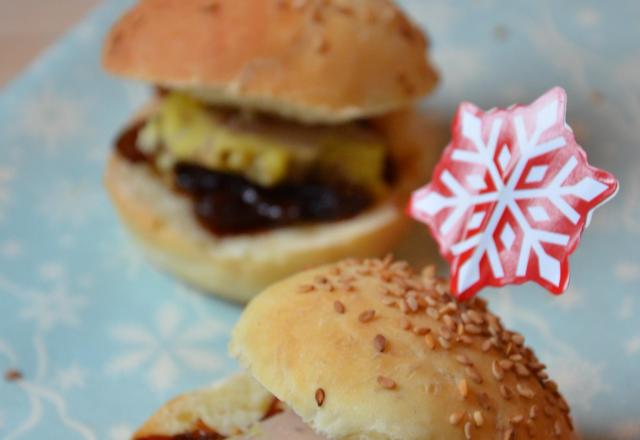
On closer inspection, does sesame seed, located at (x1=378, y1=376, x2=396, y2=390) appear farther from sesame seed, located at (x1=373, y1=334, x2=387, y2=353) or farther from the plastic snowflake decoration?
the plastic snowflake decoration

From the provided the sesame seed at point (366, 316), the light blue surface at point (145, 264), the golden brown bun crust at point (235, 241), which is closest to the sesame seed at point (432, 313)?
the sesame seed at point (366, 316)

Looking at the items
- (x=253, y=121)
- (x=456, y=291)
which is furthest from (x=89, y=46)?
(x=456, y=291)

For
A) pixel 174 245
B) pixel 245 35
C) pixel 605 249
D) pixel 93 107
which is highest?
pixel 245 35

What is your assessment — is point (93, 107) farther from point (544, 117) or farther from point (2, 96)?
point (544, 117)

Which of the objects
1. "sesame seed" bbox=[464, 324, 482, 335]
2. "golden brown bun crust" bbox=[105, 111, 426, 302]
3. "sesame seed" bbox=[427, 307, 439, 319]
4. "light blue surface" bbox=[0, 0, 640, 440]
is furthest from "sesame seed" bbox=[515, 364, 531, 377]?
"golden brown bun crust" bbox=[105, 111, 426, 302]

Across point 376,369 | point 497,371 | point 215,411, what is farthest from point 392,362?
point 215,411

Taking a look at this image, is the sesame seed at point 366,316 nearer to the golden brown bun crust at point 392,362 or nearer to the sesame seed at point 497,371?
the golden brown bun crust at point 392,362

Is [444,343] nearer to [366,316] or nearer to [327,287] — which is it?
[366,316]
